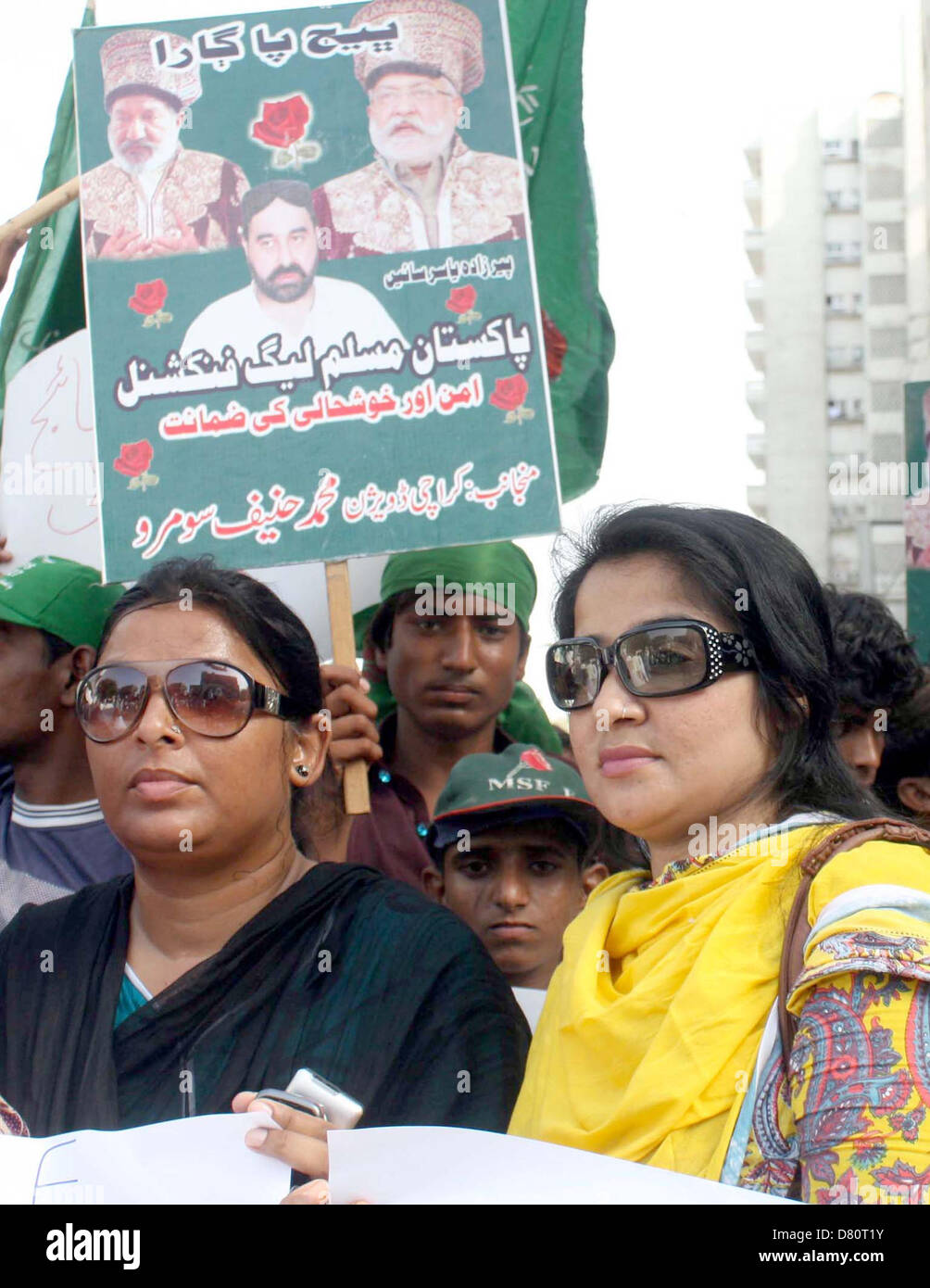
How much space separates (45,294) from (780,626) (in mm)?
3008

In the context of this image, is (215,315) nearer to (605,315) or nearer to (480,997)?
(605,315)

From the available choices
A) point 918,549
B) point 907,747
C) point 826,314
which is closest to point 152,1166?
point 907,747

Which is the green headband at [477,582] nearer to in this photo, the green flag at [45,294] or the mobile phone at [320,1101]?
the green flag at [45,294]

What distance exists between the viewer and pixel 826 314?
37.0m

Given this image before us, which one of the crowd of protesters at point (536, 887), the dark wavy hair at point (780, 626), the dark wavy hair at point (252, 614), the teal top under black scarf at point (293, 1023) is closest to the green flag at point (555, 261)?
the crowd of protesters at point (536, 887)

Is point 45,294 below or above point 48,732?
above

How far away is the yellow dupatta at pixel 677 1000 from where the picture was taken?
1726mm

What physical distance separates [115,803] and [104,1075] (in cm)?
44

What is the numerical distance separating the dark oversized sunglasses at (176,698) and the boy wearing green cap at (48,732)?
0.78 meters

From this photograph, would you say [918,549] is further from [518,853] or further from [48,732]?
[48,732]

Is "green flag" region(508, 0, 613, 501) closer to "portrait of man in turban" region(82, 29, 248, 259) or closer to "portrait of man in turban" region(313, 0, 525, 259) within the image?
"portrait of man in turban" region(313, 0, 525, 259)

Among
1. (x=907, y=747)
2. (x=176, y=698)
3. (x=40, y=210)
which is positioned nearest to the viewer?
(x=176, y=698)

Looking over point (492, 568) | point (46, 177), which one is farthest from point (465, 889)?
point (46, 177)

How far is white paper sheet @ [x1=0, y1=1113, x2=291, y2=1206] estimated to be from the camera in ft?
5.85
